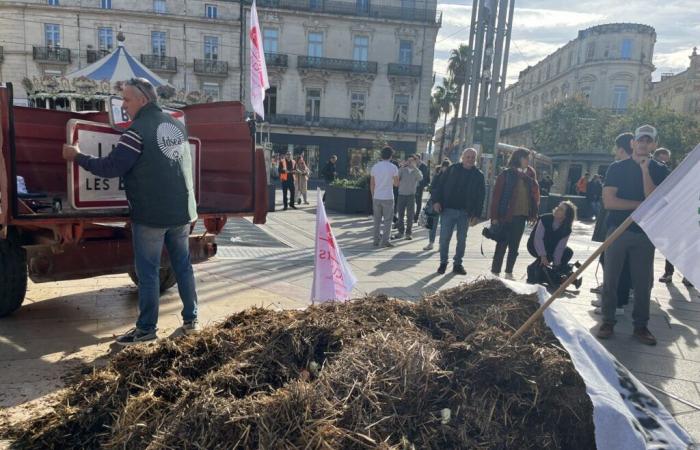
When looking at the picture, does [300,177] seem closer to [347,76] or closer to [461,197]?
[461,197]

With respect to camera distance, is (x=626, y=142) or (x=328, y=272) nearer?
(x=328, y=272)

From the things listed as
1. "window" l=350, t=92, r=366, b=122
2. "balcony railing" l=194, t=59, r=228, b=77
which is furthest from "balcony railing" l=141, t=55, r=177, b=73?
"window" l=350, t=92, r=366, b=122

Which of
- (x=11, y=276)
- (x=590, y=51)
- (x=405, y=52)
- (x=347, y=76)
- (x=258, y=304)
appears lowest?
(x=258, y=304)

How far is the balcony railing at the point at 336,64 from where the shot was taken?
39.9 meters

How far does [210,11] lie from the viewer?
39062mm

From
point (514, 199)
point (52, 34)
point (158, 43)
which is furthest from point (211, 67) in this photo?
point (514, 199)

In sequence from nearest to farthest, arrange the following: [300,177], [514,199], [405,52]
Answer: [514,199]
[300,177]
[405,52]

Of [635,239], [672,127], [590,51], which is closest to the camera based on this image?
[635,239]

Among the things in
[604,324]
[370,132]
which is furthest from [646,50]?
[604,324]

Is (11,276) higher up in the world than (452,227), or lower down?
lower down

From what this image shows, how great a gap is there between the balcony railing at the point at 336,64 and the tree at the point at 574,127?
50.2 feet

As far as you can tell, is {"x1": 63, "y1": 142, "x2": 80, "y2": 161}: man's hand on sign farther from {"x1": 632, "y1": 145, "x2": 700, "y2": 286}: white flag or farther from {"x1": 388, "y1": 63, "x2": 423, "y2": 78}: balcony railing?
{"x1": 388, "y1": 63, "x2": 423, "y2": 78}: balcony railing

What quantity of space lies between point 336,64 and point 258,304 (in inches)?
1502

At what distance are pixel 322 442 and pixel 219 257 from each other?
232 inches
